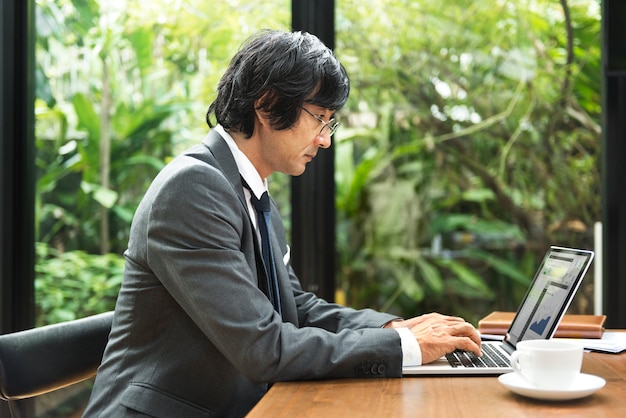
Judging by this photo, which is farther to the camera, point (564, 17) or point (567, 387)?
point (564, 17)

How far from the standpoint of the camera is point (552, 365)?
126 cm

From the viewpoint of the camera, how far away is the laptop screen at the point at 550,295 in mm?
1608

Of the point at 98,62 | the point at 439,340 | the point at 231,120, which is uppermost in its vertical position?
the point at 98,62

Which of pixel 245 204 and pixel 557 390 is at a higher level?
pixel 245 204

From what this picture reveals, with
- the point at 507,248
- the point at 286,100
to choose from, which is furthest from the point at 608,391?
the point at 507,248

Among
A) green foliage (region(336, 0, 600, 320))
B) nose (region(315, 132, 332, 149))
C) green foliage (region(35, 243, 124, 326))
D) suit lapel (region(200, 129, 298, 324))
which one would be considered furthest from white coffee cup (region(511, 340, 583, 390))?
green foliage (region(35, 243, 124, 326))

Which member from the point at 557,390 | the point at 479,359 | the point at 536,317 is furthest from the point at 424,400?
the point at 536,317

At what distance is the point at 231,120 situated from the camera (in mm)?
1854

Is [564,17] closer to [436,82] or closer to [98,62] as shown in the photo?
[436,82]

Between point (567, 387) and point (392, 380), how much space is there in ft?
1.11

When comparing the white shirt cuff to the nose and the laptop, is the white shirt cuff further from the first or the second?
the nose

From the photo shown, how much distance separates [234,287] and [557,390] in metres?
0.60

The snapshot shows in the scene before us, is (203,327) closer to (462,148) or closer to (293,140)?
(293,140)

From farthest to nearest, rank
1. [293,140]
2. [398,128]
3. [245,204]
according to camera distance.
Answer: [398,128] < [293,140] < [245,204]
